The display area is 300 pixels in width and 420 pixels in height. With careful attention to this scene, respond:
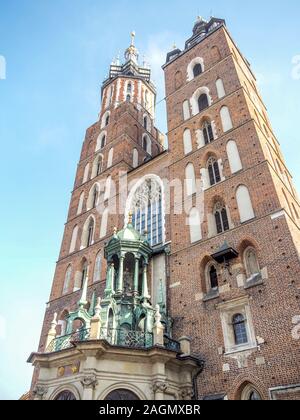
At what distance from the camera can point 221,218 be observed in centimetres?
1667

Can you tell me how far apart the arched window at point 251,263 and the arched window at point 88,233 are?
34.8ft

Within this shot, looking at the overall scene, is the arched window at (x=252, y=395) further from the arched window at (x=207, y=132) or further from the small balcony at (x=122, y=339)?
the arched window at (x=207, y=132)

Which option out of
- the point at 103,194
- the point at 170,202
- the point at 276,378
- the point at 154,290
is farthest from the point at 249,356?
the point at 103,194

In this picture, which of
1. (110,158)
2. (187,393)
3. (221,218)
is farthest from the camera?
(110,158)

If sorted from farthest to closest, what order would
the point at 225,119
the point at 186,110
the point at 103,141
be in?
the point at 103,141, the point at 186,110, the point at 225,119

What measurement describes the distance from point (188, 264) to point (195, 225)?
6.68 feet

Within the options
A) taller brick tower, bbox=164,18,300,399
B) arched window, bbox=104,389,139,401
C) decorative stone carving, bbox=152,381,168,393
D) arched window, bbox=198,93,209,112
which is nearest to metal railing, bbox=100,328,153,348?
decorative stone carving, bbox=152,381,168,393

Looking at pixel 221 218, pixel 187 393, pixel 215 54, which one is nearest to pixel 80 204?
pixel 221 218

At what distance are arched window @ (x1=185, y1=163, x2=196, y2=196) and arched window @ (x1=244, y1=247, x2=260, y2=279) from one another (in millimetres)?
4934

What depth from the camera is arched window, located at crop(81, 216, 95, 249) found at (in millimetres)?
22780

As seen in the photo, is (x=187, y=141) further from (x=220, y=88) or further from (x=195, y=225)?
(x=195, y=225)

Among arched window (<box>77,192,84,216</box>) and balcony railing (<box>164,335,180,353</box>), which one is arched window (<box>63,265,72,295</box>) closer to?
arched window (<box>77,192,84,216</box>)

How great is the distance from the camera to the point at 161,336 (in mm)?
12453

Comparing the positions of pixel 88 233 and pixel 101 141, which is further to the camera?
pixel 101 141
